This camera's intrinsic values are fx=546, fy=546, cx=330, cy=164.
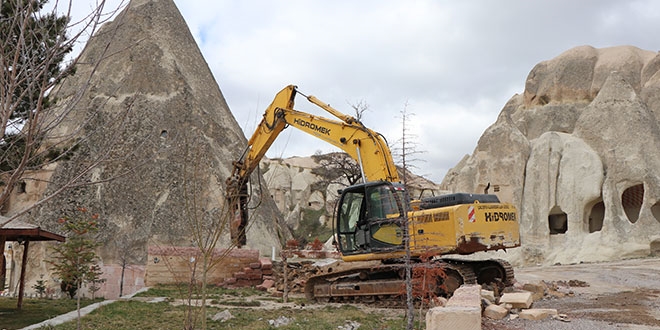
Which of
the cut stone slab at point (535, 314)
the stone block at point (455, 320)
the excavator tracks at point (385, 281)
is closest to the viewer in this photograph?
the stone block at point (455, 320)

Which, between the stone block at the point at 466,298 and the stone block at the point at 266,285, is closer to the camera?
the stone block at the point at 466,298

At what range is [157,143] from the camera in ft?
82.3

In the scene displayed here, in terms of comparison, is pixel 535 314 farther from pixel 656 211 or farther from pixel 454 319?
pixel 656 211

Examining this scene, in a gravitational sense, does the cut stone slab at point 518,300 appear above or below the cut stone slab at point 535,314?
above

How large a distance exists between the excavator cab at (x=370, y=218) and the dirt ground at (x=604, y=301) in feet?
9.75

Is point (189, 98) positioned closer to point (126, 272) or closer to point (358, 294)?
point (126, 272)

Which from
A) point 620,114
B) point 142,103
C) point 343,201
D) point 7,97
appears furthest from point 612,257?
point 7,97

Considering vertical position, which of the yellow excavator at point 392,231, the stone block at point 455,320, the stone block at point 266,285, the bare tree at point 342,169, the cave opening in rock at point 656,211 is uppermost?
the bare tree at point 342,169

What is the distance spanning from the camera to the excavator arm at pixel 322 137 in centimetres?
1243

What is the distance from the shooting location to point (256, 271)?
1709 centimetres

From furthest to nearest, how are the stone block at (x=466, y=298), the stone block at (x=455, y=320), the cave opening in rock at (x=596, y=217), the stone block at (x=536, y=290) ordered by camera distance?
the cave opening in rock at (x=596, y=217), the stone block at (x=536, y=290), the stone block at (x=466, y=298), the stone block at (x=455, y=320)

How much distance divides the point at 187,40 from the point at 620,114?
73.5 ft

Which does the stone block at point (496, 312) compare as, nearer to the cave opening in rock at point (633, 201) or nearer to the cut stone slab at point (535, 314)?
the cut stone slab at point (535, 314)

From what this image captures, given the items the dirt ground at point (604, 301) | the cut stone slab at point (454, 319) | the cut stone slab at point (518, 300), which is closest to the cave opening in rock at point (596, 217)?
the dirt ground at point (604, 301)
